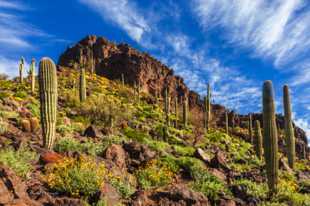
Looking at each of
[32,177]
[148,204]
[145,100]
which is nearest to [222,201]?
[148,204]

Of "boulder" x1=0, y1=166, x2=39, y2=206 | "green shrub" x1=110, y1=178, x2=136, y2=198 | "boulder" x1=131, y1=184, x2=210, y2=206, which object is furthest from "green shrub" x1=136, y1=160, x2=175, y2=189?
"boulder" x1=0, y1=166, x2=39, y2=206

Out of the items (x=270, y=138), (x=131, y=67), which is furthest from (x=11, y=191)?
(x=131, y=67)

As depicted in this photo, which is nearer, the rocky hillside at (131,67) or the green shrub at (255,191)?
the green shrub at (255,191)

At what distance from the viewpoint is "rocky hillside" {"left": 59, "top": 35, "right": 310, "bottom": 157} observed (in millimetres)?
74875

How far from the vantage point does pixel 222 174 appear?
48.8 feet

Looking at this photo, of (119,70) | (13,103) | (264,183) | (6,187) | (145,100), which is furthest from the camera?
(119,70)

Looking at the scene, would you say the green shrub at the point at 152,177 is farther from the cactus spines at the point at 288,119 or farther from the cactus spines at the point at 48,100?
the cactus spines at the point at 288,119

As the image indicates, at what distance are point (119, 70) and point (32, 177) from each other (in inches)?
2646

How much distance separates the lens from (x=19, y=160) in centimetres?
916

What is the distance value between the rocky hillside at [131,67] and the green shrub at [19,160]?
59.6 meters

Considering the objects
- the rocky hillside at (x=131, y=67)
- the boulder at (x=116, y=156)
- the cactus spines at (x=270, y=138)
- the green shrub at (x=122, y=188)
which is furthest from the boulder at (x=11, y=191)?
the rocky hillside at (x=131, y=67)

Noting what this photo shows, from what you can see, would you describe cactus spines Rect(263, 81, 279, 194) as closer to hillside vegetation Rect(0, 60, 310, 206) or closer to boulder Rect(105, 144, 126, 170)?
hillside vegetation Rect(0, 60, 310, 206)

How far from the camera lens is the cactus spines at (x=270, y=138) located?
13.6 metres

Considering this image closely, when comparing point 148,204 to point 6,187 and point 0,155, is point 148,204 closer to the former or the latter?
point 6,187
